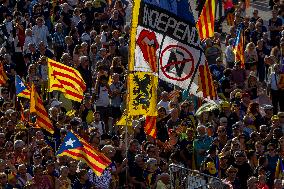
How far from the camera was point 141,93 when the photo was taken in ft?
72.3

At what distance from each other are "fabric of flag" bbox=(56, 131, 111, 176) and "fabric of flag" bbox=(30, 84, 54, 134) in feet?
8.92

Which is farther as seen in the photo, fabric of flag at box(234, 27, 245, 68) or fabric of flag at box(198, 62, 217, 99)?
fabric of flag at box(234, 27, 245, 68)

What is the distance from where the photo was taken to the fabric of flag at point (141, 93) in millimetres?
21859

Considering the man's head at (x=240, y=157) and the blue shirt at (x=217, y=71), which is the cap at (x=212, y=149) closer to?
the man's head at (x=240, y=157)

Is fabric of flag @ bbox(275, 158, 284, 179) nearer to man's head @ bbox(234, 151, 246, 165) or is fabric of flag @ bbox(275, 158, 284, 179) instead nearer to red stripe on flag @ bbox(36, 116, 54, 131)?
man's head @ bbox(234, 151, 246, 165)

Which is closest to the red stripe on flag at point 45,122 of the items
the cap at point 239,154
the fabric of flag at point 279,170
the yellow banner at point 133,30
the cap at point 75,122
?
the cap at point 75,122

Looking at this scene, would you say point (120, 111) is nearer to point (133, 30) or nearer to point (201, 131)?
point (201, 131)

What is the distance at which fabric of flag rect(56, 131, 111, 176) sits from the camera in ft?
74.0

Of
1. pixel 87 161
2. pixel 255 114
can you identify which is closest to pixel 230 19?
pixel 255 114

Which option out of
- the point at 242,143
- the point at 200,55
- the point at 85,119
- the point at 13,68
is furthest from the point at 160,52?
the point at 13,68

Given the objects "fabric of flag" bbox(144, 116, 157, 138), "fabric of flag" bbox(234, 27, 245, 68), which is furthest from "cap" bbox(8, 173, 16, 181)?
"fabric of flag" bbox(234, 27, 245, 68)

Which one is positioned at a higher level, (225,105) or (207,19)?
(207,19)

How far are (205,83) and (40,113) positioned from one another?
5804mm

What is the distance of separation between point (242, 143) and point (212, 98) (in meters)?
4.80
